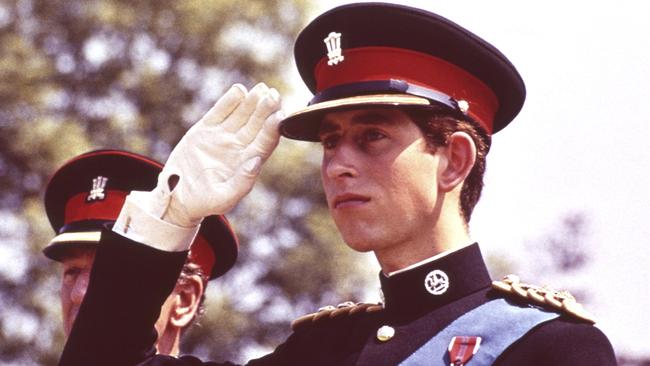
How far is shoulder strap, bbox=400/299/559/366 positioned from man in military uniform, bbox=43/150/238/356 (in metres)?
2.28

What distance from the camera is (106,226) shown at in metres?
4.20

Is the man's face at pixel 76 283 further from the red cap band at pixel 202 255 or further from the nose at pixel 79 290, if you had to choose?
the red cap band at pixel 202 255

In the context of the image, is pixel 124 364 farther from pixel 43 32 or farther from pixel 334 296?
pixel 43 32

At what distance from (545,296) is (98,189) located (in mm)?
2888

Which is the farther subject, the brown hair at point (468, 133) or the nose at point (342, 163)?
the brown hair at point (468, 133)

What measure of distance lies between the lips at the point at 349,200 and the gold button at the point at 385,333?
413mm

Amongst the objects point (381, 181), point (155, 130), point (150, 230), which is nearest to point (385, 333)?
point (381, 181)

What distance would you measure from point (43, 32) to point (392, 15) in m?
12.4

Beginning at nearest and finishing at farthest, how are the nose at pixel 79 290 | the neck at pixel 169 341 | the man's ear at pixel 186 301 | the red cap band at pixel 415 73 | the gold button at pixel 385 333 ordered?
the gold button at pixel 385 333
the red cap band at pixel 415 73
the nose at pixel 79 290
the neck at pixel 169 341
the man's ear at pixel 186 301

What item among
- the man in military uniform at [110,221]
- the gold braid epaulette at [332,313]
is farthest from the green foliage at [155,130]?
the gold braid epaulette at [332,313]

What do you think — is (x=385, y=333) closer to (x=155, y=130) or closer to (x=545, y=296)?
(x=545, y=296)

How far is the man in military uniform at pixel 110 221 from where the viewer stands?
6.12m

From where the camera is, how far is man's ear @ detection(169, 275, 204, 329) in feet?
20.4

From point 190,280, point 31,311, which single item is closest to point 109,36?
point 31,311
